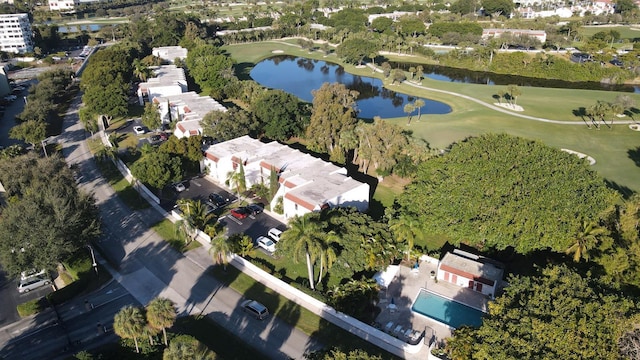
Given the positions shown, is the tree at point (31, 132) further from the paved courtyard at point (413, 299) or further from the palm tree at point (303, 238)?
the paved courtyard at point (413, 299)

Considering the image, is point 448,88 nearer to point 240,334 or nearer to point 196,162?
point 196,162

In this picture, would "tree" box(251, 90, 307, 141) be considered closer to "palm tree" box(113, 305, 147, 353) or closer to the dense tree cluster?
the dense tree cluster

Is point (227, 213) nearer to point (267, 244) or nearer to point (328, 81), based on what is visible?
point (267, 244)

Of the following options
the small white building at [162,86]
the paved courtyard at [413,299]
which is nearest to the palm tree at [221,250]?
the paved courtyard at [413,299]

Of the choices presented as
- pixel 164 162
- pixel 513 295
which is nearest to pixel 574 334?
pixel 513 295

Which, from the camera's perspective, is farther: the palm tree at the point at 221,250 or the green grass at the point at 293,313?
the palm tree at the point at 221,250

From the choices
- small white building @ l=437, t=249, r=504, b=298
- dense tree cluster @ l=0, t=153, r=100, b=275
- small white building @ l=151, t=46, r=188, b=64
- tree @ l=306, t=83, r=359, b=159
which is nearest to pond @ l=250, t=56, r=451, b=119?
small white building @ l=151, t=46, r=188, b=64
